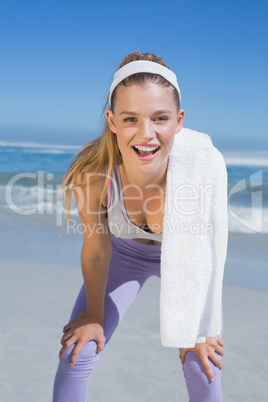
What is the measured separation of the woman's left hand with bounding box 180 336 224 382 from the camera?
4.51 feet

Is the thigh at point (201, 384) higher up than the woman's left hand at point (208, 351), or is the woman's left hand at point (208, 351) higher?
the woman's left hand at point (208, 351)

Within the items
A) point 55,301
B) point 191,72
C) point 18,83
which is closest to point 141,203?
point 55,301

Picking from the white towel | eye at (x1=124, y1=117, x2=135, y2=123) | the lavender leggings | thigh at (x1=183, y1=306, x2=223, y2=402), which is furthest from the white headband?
thigh at (x1=183, y1=306, x2=223, y2=402)

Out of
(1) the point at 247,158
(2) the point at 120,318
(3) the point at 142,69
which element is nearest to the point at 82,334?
(2) the point at 120,318

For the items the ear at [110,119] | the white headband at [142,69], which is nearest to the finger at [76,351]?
the ear at [110,119]

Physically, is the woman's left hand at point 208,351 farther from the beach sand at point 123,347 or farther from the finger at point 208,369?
the beach sand at point 123,347

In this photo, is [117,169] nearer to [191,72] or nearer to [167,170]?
[167,170]

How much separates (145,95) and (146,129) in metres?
0.10

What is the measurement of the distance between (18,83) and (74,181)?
82.1 feet

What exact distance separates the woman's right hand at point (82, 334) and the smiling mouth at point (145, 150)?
555 mm

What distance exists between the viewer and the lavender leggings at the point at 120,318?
4.42ft

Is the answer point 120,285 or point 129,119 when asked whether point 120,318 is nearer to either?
point 120,285

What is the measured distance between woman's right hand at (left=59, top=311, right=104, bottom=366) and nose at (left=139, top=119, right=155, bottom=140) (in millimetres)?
613

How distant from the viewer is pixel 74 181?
1.61m
